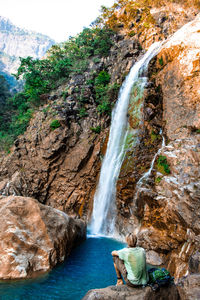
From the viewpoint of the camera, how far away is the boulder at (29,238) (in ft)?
20.7

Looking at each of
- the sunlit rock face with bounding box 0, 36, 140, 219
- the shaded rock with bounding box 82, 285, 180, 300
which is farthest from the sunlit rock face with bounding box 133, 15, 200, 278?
the sunlit rock face with bounding box 0, 36, 140, 219

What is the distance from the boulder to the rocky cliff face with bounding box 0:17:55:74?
403 feet

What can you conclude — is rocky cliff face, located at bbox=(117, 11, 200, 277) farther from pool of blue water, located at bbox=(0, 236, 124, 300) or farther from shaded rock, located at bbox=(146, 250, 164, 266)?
pool of blue water, located at bbox=(0, 236, 124, 300)

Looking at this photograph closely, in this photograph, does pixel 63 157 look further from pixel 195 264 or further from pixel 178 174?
pixel 195 264

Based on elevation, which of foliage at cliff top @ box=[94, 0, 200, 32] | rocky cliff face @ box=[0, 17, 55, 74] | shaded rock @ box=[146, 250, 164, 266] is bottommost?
shaded rock @ box=[146, 250, 164, 266]

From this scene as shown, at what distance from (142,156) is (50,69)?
17130mm

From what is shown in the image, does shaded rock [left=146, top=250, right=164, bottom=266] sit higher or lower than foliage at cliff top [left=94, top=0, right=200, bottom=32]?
lower

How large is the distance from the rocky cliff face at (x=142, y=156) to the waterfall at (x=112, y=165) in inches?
31.5

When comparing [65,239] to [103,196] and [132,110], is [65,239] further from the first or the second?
[132,110]

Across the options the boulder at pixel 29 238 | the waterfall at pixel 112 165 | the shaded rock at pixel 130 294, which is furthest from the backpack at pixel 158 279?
the waterfall at pixel 112 165

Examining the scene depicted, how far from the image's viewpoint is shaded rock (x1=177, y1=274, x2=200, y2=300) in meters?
3.83

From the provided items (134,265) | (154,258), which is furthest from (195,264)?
(154,258)

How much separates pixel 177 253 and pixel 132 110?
9.64 meters

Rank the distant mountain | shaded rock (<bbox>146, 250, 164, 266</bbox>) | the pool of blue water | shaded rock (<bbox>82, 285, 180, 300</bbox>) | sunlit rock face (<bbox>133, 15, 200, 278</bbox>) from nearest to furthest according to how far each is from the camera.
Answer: shaded rock (<bbox>82, 285, 180, 300</bbox>)
the pool of blue water
sunlit rock face (<bbox>133, 15, 200, 278</bbox>)
shaded rock (<bbox>146, 250, 164, 266</bbox>)
the distant mountain
